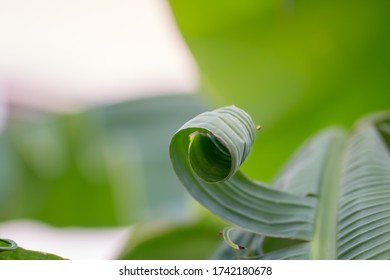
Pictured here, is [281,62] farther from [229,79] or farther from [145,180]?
[145,180]

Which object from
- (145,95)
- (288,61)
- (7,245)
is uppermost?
(145,95)

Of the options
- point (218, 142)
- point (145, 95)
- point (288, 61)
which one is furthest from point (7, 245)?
point (145, 95)

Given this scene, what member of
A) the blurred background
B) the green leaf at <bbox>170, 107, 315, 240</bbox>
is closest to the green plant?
the green leaf at <bbox>170, 107, 315, 240</bbox>

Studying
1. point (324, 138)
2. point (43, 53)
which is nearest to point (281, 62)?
point (324, 138)

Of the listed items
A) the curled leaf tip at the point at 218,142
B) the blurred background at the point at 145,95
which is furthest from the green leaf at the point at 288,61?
the curled leaf tip at the point at 218,142

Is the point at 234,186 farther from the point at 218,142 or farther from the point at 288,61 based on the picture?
the point at 288,61
